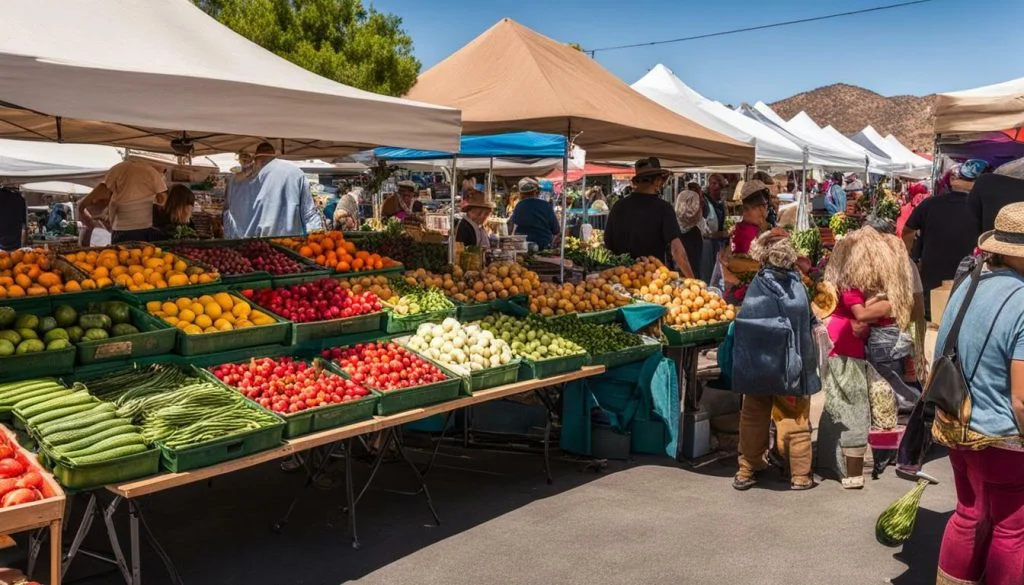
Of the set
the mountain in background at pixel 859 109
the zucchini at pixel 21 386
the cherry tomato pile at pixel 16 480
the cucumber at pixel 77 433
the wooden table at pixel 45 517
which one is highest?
the mountain in background at pixel 859 109

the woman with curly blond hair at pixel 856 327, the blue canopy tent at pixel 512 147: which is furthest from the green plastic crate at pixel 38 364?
the blue canopy tent at pixel 512 147

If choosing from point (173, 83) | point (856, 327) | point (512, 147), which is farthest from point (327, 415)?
point (512, 147)

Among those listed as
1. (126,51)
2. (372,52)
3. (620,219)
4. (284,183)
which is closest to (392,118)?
(126,51)

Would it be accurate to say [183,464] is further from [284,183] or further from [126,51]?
[284,183]

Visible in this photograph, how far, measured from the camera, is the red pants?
11.8 ft

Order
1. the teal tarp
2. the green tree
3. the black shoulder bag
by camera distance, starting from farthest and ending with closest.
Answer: the green tree
the teal tarp
the black shoulder bag

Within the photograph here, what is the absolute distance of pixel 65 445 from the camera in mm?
3625

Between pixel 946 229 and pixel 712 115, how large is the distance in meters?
4.86

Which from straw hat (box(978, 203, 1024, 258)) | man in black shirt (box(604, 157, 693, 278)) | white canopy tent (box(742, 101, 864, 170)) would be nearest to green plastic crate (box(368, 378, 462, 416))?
straw hat (box(978, 203, 1024, 258))

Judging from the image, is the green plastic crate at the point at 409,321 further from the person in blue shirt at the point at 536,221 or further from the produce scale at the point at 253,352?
the person in blue shirt at the point at 536,221

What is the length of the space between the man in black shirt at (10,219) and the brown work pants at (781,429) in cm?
810

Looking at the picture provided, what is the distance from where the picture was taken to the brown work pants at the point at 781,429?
588 cm

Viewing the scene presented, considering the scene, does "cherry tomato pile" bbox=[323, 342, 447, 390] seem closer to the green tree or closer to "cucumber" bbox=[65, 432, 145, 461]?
"cucumber" bbox=[65, 432, 145, 461]

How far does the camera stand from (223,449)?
396cm
